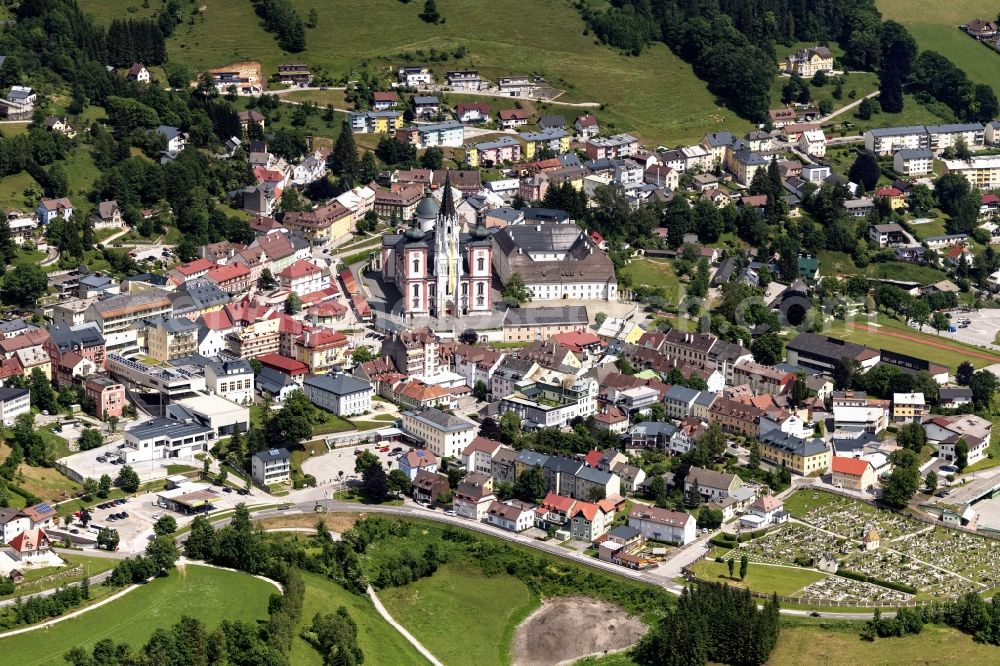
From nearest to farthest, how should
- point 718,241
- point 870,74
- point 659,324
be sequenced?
1. point 659,324
2. point 718,241
3. point 870,74

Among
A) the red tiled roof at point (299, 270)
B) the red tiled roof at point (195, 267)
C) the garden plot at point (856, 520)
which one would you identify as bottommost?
the garden plot at point (856, 520)

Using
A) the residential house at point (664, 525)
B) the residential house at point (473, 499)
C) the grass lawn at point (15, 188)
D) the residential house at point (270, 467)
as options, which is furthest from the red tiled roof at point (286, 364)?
the grass lawn at point (15, 188)

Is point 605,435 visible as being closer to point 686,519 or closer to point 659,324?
point 686,519

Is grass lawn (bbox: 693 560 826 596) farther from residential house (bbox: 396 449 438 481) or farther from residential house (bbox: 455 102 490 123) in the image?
residential house (bbox: 455 102 490 123)

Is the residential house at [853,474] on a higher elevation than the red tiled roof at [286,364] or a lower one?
lower

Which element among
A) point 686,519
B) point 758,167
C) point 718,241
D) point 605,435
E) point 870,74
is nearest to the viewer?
point 686,519

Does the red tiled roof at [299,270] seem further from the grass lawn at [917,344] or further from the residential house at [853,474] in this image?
the residential house at [853,474]

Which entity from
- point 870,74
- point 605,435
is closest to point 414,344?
point 605,435
